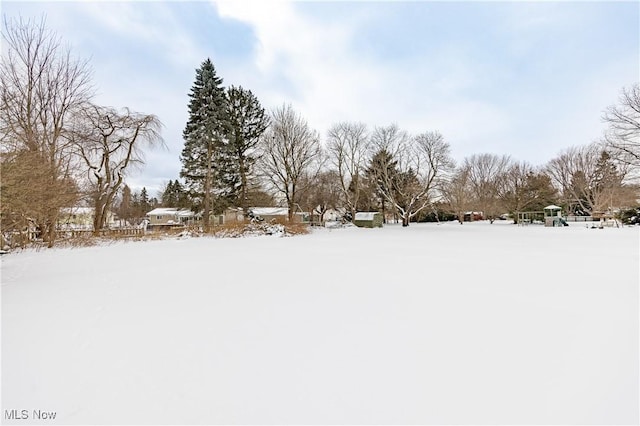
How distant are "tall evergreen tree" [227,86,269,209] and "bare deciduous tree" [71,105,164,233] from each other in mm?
5837

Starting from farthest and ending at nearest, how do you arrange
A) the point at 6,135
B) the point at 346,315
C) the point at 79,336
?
the point at 6,135 < the point at 346,315 < the point at 79,336

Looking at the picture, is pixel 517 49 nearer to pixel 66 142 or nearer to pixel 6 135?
pixel 6 135

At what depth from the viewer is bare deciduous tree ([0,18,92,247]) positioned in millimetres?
11695

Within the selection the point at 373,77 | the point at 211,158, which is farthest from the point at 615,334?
the point at 211,158

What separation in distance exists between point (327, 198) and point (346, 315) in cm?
3167

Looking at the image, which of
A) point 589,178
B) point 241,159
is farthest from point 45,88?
point 589,178

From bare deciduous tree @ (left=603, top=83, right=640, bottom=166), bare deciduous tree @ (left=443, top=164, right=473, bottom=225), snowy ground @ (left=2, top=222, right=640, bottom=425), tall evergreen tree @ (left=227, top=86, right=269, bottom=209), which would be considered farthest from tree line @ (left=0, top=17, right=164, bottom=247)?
bare deciduous tree @ (left=443, top=164, right=473, bottom=225)

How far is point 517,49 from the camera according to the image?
12453 millimetres

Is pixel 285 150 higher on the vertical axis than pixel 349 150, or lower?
lower

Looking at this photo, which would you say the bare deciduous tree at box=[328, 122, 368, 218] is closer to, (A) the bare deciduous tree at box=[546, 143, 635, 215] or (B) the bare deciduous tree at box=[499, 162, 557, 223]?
(B) the bare deciduous tree at box=[499, 162, 557, 223]

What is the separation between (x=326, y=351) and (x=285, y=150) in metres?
23.0

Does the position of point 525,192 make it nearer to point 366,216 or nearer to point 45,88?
point 366,216

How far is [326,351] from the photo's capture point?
262 centimetres

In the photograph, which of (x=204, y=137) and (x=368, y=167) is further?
(x=368, y=167)
